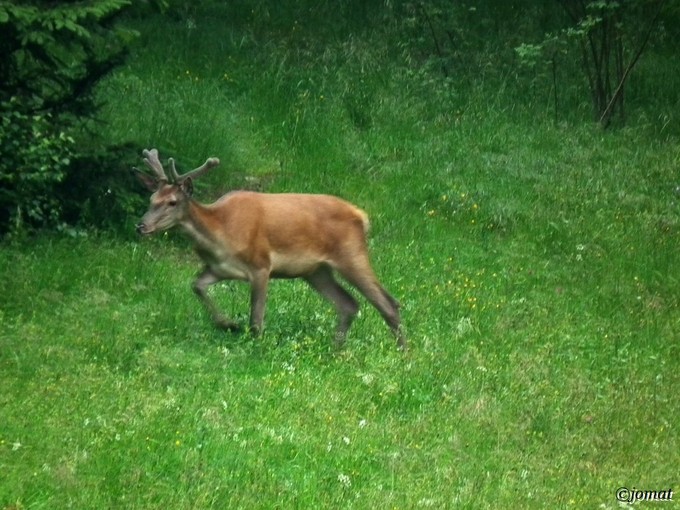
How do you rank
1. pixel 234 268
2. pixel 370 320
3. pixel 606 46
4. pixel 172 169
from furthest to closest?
pixel 606 46 → pixel 370 320 → pixel 172 169 → pixel 234 268

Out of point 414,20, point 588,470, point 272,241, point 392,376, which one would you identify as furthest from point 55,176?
point 414,20

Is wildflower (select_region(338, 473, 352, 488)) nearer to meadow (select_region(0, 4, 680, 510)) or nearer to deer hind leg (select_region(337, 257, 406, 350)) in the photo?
meadow (select_region(0, 4, 680, 510))

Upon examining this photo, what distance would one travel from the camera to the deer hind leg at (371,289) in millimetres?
11883

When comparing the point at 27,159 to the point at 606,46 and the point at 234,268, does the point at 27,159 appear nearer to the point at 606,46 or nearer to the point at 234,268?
the point at 234,268

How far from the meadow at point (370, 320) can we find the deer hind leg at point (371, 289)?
0.25 metres

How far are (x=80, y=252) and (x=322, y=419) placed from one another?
4683 millimetres

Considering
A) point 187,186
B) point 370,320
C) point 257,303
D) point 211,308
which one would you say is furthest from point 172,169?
point 370,320

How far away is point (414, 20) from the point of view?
21.6 meters

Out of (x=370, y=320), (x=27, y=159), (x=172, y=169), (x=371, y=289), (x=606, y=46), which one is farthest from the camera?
(x=606, y=46)

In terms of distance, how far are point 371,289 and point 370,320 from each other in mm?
699

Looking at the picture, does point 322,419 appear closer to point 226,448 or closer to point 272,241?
point 226,448

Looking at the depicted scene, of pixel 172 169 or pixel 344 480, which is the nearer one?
pixel 344 480

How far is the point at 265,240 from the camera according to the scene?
1168 centimetres

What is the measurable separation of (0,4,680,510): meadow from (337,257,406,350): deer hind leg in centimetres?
25
